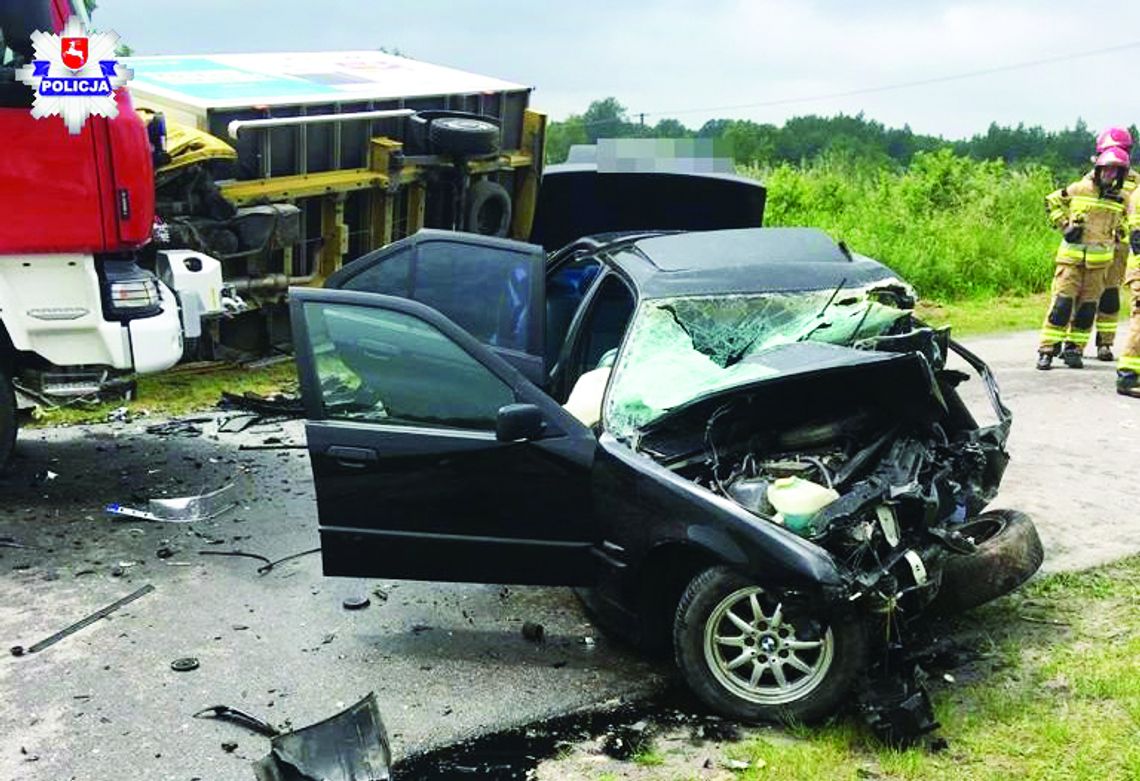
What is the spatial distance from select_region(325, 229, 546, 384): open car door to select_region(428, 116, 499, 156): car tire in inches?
182

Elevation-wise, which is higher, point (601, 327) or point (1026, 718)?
point (601, 327)

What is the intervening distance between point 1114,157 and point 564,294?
633 cm

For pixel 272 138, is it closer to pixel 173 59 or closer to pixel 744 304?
pixel 173 59

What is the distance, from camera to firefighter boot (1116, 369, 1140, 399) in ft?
32.0

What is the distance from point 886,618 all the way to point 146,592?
11.0ft

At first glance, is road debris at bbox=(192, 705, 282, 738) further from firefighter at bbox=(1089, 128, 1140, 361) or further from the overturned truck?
firefighter at bbox=(1089, 128, 1140, 361)

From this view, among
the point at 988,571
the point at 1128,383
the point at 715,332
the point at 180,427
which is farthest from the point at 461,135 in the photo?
→ the point at 988,571

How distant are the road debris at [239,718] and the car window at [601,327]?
2.07m

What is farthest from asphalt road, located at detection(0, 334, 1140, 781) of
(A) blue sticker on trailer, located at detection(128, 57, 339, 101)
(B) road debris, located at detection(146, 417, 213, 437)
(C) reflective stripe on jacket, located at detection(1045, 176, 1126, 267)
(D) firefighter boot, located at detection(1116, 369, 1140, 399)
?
(C) reflective stripe on jacket, located at detection(1045, 176, 1126, 267)

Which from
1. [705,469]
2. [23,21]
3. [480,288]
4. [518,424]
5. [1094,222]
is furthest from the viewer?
[1094,222]

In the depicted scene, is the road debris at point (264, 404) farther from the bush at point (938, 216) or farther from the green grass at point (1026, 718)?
the bush at point (938, 216)

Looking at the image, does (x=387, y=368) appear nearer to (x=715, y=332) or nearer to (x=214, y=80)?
(x=715, y=332)

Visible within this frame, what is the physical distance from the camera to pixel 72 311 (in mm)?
6746

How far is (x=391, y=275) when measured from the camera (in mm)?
6395
